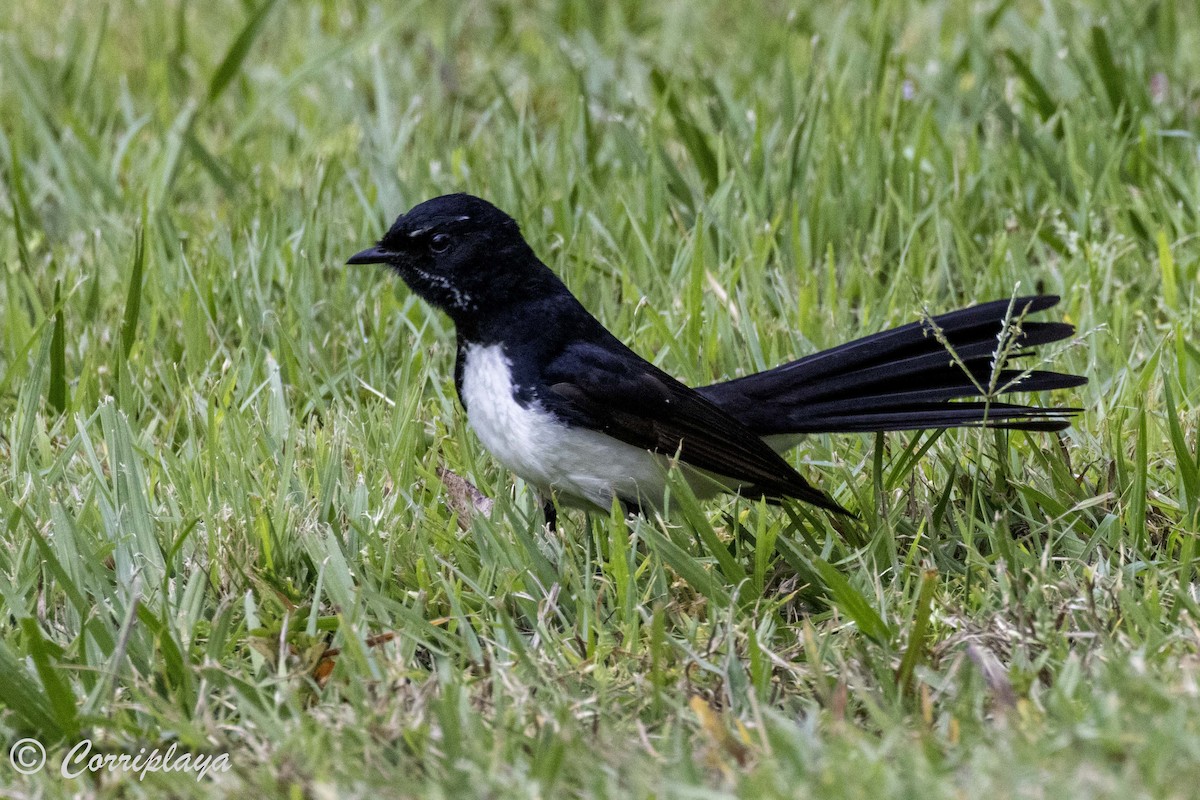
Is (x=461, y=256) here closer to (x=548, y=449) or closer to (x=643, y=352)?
(x=548, y=449)

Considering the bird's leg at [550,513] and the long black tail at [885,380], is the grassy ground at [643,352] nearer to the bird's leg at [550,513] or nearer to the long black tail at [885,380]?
the bird's leg at [550,513]

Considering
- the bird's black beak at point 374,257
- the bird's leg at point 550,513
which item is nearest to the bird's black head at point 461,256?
the bird's black beak at point 374,257

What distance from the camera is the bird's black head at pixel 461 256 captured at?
421cm

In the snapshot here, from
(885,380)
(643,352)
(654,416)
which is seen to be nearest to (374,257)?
(654,416)

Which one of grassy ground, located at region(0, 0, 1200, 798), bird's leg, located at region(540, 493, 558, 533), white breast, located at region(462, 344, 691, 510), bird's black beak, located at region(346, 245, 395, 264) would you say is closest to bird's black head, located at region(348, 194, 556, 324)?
bird's black beak, located at region(346, 245, 395, 264)

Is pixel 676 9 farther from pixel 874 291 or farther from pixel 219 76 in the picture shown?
pixel 874 291

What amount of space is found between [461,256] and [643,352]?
3.37 feet

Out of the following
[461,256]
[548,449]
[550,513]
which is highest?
[461,256]

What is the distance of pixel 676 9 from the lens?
8.10 m

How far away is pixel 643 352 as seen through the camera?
508 centimetres

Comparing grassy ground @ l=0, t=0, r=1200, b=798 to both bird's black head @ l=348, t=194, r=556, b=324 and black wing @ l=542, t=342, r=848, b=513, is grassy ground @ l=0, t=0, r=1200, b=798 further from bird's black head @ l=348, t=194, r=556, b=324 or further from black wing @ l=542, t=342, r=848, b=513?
bird's black head @ l=348, t=194, r=556, b=324

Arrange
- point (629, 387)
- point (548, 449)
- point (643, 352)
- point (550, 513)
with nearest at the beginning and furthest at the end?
point (548, 449) → point (629, 387) → point (550, 513) → point (643, 352)

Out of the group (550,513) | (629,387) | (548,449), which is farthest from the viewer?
(550,513)

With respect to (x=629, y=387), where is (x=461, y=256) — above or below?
above
